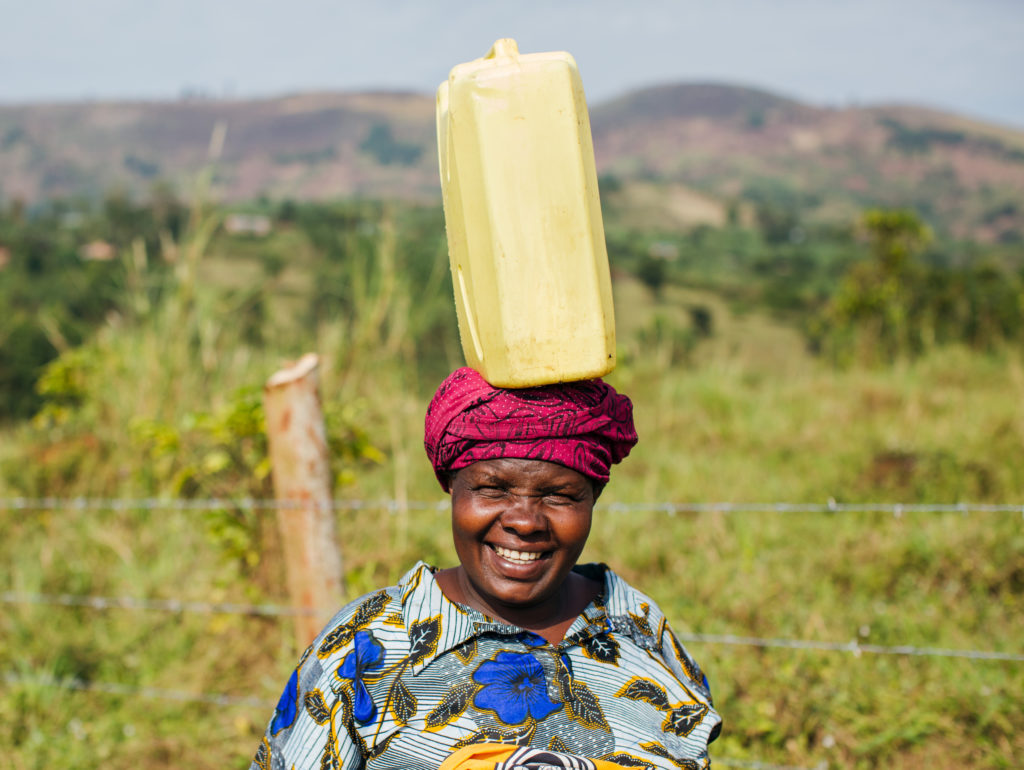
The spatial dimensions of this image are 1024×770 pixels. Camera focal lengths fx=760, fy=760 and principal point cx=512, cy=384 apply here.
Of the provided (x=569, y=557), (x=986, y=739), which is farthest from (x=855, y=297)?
(x=569, y=557)

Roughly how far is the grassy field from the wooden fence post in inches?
17.8

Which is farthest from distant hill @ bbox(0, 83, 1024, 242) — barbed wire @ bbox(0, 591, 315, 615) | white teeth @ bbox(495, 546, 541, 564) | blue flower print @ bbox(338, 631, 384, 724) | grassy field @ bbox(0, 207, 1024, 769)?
blue flower print @ bbox(338, 631, 384, 724)

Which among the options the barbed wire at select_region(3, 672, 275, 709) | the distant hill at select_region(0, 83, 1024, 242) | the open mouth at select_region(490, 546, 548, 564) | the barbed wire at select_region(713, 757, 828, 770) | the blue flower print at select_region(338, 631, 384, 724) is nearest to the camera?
the blue flower print at select_region(338, 631, 384, 724)

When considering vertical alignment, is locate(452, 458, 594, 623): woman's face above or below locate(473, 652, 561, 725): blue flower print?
above

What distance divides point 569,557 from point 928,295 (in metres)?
10.1

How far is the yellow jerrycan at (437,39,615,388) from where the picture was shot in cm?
98

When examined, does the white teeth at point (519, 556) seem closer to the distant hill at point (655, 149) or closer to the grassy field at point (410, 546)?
the grassy field at point (410, 546)

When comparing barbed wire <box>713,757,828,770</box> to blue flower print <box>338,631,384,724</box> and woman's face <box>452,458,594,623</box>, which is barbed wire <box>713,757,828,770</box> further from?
blue flower print <box>338,631,384,724</box>

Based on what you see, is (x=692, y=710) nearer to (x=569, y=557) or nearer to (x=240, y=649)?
(x=569, y=557)

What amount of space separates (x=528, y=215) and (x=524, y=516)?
452 millimetres

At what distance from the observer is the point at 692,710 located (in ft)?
4.08

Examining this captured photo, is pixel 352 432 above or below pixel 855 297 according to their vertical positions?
above

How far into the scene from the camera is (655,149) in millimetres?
154250

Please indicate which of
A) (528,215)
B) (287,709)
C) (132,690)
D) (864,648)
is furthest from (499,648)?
(132,690)
